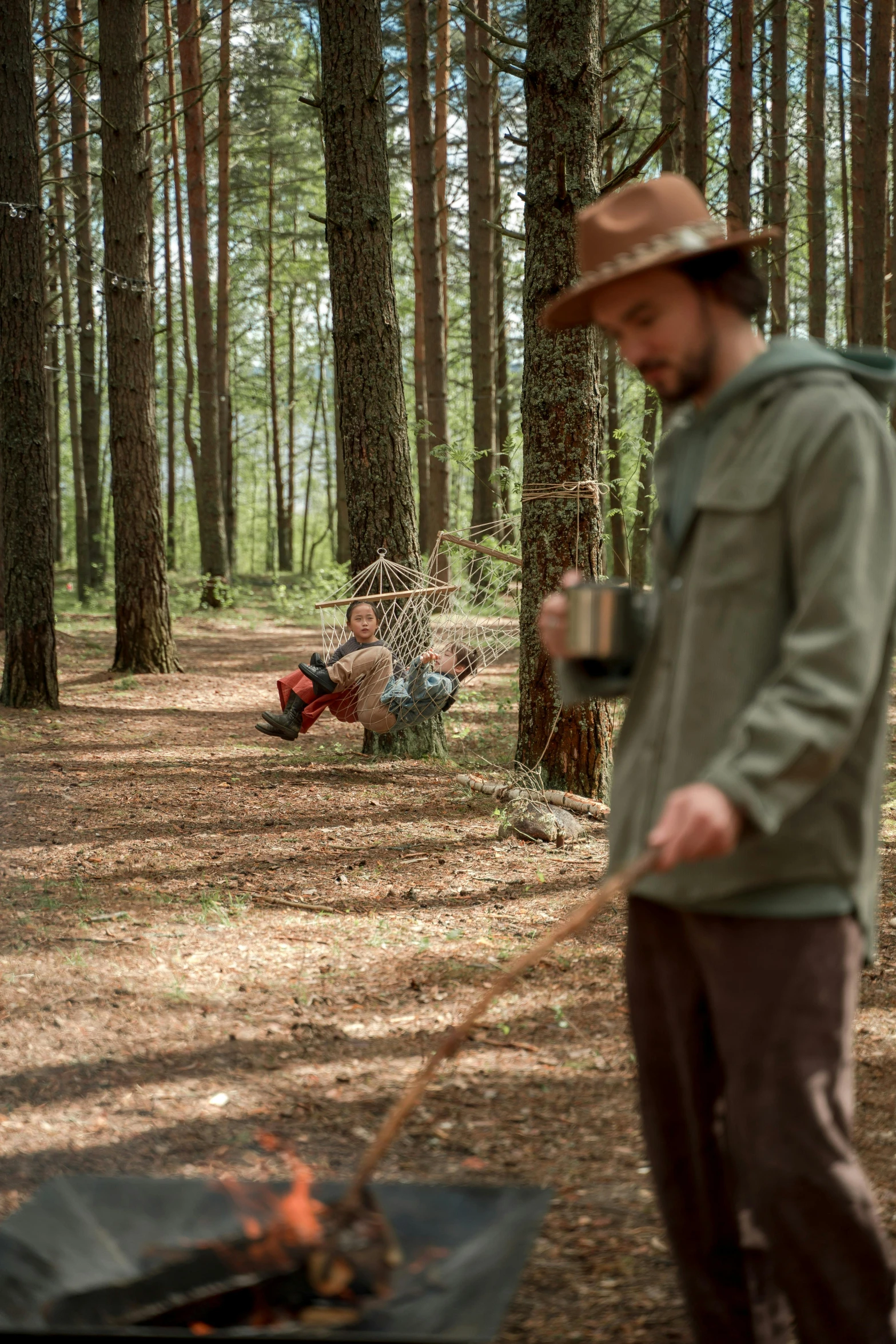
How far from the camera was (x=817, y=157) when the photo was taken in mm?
15086

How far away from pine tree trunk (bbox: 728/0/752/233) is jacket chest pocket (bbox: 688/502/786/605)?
1007 cm

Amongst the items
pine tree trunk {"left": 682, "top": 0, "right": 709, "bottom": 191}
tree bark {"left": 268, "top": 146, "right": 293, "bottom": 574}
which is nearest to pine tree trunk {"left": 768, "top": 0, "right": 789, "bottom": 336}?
pine tree trunk {"left": 682, "top": 0, "right": 709, "bottom": 191}

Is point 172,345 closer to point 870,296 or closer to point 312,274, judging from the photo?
point 312,274

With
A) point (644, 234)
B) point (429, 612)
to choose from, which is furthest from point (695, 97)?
point (644, 234)

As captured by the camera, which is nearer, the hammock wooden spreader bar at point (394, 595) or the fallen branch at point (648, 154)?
the fallen branch at point (648, 154)

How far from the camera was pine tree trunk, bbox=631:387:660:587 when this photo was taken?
34.5ft

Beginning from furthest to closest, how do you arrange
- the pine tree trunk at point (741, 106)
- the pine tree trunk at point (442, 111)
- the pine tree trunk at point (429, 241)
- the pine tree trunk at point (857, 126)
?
the pine tree trunk at point (857, 126), the pine tree trunk at point (442, 111), the pine tree trunk at point (429, 241), the pine tree trunk at point (741, 106)

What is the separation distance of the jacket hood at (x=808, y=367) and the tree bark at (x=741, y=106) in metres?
9.91

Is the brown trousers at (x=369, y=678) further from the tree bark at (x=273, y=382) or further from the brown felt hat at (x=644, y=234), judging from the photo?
Answer: the tree bark at (x=273, y=382)

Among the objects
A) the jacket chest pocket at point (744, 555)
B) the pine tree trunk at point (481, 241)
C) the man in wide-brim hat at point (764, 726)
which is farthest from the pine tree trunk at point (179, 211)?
the jacket chest pocket at point (744, 555)

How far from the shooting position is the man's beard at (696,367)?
168 centimetres

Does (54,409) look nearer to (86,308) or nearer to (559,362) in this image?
(86,308)

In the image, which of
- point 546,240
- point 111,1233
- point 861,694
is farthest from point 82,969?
point 546,240

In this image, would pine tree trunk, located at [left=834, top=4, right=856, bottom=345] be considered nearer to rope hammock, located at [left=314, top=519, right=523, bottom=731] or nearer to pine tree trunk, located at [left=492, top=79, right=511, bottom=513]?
pine tree trunk, located at [left=492, top=79, right=511, bottom=513]
